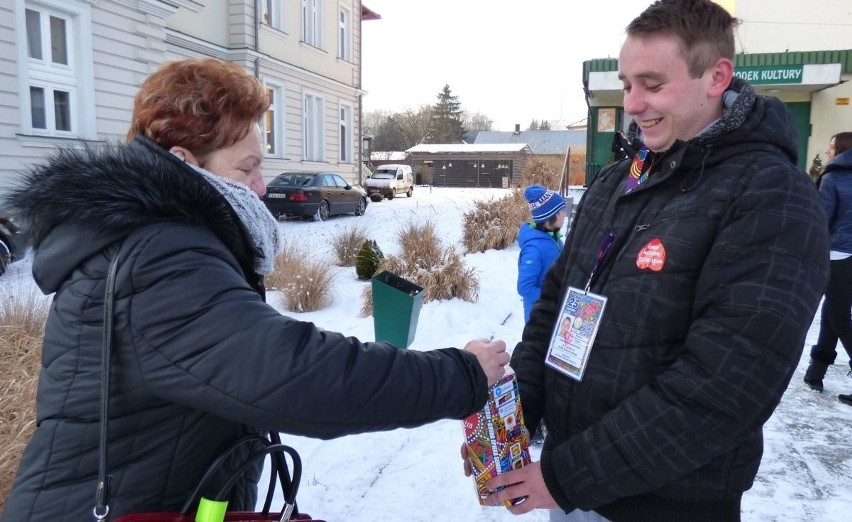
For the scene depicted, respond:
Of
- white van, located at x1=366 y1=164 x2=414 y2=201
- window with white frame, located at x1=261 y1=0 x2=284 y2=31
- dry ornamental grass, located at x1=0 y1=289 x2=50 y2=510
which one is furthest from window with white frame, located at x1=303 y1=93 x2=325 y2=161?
dry ornamental grass, located at x1=0 y1=289 x2=50 y2=510

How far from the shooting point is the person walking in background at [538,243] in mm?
4691

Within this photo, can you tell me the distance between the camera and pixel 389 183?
2969 cm

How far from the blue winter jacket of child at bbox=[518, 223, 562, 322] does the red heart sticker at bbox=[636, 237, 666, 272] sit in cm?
309

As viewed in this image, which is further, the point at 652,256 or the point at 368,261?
the point at 368,261

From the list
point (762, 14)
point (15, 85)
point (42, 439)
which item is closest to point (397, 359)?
point (42, 439)

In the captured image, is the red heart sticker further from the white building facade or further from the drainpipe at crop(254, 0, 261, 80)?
the drainpipe at crop(254, 0, 261, 80)

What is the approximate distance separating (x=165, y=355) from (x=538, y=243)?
12.2 feet

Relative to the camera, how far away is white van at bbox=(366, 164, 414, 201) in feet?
96.6

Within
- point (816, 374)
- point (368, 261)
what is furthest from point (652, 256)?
point (368, 261)

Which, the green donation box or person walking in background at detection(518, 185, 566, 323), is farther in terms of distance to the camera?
the green donation box

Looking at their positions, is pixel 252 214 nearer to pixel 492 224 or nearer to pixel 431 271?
pixel 431 271

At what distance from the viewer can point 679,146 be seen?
160cm

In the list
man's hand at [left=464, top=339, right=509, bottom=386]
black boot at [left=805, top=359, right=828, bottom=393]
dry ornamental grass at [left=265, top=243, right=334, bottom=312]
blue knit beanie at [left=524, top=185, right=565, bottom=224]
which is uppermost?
blue knit beanie at [left=524, top=185, right=565, bottom=224]

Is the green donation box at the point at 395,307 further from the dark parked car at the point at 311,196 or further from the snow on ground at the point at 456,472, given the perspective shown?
the dark parked car at the point at 311,196
